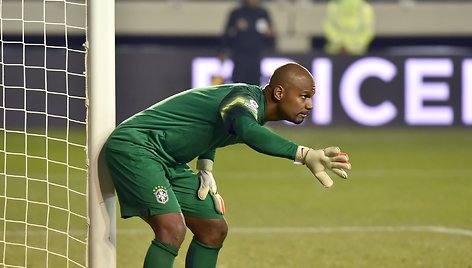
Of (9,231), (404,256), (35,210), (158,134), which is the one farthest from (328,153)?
(35,210)

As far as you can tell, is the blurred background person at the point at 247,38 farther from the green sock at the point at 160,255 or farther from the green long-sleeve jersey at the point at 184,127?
the green sock at the point at 160,255

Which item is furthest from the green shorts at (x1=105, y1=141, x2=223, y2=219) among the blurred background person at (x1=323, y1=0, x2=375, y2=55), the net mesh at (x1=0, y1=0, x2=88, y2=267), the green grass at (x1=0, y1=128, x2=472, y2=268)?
the blurred background person at (x1=323, y1=0, x2=375, y2=55)

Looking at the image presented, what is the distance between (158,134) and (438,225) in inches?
163

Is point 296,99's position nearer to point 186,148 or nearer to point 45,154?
point 186,148

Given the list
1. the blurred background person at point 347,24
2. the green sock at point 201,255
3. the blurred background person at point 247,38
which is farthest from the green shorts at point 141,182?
the blurred background person at point 347,24

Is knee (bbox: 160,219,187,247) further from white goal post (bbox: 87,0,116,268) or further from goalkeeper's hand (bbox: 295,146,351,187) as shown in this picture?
goalkeeper's hand (bbox: 295,146,351,187)

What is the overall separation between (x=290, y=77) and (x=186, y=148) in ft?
2.02

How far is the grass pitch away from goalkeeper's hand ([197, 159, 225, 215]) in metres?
1.57

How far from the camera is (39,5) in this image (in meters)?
23.3

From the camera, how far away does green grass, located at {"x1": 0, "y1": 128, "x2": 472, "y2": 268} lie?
7.62 m

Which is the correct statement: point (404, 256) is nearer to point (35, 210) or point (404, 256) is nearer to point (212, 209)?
point (212, 209)

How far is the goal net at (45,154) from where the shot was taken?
674 centimetres

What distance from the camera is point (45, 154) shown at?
46.4 ft

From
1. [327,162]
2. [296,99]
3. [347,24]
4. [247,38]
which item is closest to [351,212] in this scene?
[296,99]
